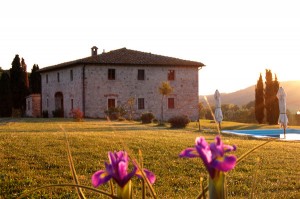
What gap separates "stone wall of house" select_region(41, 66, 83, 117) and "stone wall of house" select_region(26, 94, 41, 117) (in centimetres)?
63

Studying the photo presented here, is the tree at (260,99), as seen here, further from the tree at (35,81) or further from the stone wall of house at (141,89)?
the tree at (35,81)

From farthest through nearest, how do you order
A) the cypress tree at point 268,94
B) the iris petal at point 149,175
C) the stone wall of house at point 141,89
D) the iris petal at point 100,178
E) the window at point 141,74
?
1. the window at point 141,74
2. the cypress tree at point 268,94
3. the stone wall of house at point 141,89
4. the iris petal at point 149,175
5. the iris petal at point 100,178

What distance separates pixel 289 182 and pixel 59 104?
106 feet

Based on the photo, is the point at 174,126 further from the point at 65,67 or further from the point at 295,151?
the point at 65,67

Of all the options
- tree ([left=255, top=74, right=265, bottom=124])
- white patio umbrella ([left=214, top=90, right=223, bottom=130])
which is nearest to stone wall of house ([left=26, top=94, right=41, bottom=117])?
tree ([left=255, top=74, right=265, bottom=124])

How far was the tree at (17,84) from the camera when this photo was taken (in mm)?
41844

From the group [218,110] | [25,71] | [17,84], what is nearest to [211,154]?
[218,110]

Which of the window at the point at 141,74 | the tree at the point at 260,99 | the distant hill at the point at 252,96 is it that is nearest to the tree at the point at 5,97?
the window at the point at 141,74

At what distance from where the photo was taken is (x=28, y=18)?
14016 millimetres

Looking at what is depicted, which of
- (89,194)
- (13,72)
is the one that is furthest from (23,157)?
(13,72)

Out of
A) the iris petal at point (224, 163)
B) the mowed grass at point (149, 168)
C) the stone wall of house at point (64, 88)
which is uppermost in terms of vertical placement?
Result: the stone wall of house at point (64, 88)

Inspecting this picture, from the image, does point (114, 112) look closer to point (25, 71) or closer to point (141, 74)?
point (141, 74)

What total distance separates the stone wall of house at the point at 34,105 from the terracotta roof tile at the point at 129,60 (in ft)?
11.9

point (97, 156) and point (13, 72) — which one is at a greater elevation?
point (13, 72)
